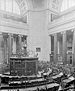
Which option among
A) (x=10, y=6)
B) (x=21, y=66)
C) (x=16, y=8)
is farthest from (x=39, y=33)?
(x=21, y=66)

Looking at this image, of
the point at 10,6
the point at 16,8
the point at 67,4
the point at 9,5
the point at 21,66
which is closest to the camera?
the point at 21,66

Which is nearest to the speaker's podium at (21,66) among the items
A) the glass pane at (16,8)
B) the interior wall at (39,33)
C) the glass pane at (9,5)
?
the interior wall at (39,33)

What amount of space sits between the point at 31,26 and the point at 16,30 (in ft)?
10.4

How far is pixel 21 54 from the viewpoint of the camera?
10.0 meters

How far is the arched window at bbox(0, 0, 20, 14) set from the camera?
72.4 ft

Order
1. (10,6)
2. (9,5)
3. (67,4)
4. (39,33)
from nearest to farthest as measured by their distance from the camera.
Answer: (39,33) → (67,4) → (9,5) → (10,6)

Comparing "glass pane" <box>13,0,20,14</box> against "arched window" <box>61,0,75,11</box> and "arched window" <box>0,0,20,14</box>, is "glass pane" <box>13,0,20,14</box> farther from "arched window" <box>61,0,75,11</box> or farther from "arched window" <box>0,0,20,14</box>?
"arched window" <box>61,0,75,11</box>

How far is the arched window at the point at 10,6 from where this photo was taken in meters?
22.1

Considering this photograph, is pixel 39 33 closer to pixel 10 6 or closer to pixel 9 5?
pixel 10 6

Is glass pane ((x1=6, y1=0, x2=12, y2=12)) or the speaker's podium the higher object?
glass pane ((x1=6, y1=0, x2=12, y2=12))

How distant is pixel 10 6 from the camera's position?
23.0 metres

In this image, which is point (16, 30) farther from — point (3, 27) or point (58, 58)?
point (58, 58)

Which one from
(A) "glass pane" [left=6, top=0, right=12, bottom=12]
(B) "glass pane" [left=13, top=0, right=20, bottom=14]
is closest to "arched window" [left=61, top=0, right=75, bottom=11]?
(B) "glass pane" [left=13, top=0, right=20, bottom=14]

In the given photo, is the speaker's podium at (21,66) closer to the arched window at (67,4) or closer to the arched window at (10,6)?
the arched window at (10,6)
